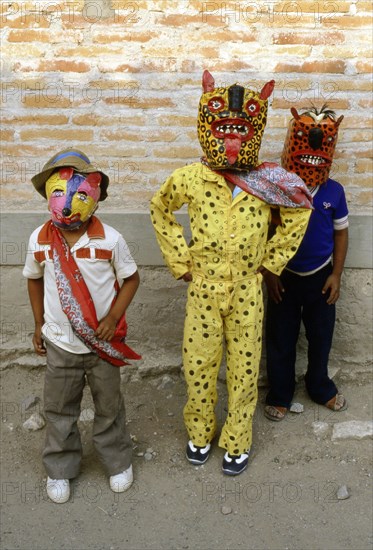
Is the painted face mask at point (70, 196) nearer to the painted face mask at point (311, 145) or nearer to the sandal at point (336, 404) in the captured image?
the painted face mask at point (311, 145)

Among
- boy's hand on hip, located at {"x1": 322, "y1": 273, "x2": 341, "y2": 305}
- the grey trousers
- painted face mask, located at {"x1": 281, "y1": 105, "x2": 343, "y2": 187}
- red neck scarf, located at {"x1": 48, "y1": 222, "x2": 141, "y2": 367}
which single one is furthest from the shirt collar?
boy's hand on hip, located at {"x1": 322, "y1": 273, "x2": 341, "y2": 305}

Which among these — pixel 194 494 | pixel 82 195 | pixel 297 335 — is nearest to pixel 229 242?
pixel 82 195

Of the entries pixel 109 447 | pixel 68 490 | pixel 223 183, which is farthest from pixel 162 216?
pixel 68 490

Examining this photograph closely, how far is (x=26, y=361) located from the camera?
14.5 ft

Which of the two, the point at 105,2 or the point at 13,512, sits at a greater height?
the point at 105,2

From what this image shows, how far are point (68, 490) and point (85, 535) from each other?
292 millimetres

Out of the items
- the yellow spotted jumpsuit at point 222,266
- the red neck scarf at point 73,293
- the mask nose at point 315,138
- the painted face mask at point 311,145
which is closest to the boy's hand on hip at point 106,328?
the red neck scarf at point 73,293

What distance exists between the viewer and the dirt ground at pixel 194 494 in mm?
3268

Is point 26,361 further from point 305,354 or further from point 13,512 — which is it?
point 305,354

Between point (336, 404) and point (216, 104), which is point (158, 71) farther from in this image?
point (336, 404)

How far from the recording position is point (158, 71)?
3920 millimetres

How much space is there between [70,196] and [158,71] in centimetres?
127

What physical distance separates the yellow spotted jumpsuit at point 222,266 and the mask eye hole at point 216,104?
1.04ft

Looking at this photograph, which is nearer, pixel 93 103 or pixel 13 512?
pixel 13 512
